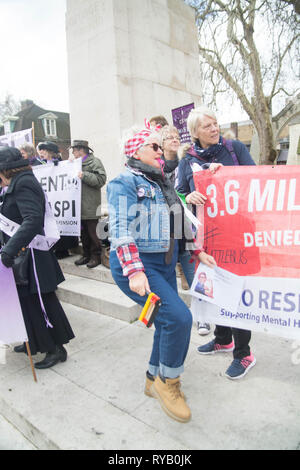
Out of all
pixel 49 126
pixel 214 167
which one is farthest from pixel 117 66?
pixel 49 126

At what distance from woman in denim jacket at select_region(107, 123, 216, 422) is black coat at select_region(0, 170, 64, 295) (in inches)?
32.3

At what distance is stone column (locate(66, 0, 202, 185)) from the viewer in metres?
5.33

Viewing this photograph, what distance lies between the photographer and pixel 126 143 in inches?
79.7

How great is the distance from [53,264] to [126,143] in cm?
135

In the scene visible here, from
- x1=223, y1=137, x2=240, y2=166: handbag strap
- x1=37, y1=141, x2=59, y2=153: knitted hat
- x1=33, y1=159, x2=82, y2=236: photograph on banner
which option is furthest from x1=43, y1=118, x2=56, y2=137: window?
x1=223, y1=137, x2=240, y2=166: handbag strap

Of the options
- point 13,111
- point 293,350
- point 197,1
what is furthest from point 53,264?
point 13,111

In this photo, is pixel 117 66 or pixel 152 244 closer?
pixel 152 244

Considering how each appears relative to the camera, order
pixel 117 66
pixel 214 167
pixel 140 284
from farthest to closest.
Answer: pixel 117 66
pixel 214 167
pixel 140 284

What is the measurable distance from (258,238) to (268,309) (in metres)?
0.47

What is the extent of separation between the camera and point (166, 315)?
1887mm

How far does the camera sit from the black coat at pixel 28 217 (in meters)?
2.45

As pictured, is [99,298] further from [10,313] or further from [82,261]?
[10,313]
